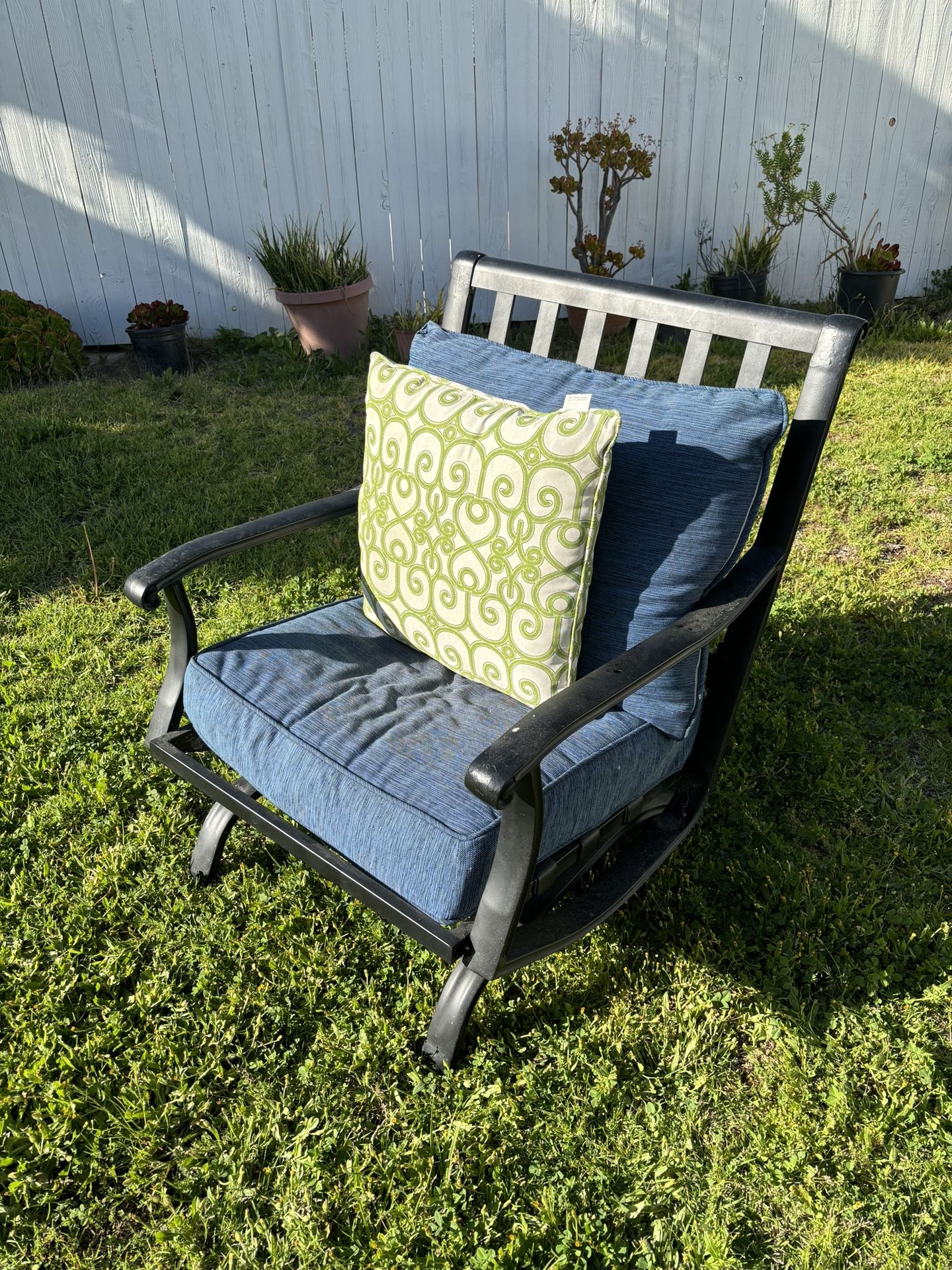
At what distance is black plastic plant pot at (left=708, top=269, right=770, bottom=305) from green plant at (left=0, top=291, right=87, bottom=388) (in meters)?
3.55

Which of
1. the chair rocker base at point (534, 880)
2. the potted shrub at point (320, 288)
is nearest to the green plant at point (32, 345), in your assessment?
the potted shrub at point (320, 288)

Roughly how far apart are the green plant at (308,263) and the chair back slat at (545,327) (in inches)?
122

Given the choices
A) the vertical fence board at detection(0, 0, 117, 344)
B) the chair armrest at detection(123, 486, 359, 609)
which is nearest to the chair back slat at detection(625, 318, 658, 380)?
the chair armrest at detection(123, 486, 359, 609)

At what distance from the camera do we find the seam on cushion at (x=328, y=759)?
53.9 inches

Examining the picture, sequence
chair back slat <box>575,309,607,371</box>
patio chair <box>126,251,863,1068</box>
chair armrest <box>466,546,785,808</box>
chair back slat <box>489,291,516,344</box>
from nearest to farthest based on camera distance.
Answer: chair armrest <box>466,546,785,808</box>, patio chair <box>126,251,863,1068</box>, chair back slat <box>575,309,607,371</box>, chair back slat <box>489,291,516,344</box>

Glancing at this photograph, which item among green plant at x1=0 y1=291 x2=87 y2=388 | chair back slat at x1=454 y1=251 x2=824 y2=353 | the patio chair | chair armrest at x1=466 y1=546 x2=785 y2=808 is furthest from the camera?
green plant at x1=0 y1=291 x2=87 y2=388

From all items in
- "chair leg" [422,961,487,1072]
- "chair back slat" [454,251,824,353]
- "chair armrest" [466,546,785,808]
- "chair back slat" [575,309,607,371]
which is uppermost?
"chair back slat" [454,251,824,353]

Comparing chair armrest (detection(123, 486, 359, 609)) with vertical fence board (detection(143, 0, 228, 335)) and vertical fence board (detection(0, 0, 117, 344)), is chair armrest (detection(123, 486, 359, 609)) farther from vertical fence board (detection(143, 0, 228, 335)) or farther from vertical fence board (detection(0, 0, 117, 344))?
vertical fence board (detection(0, 0, 117, 344))

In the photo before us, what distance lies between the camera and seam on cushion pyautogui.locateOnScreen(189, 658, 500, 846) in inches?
53.9

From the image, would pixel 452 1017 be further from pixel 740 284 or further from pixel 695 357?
pixel 740 284

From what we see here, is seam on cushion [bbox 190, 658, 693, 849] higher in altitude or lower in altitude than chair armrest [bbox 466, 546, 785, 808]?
lower

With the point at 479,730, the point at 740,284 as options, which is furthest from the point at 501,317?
the point at 740,284

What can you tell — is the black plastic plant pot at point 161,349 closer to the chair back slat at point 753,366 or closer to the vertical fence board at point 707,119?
the vertical fence board at point 707,119

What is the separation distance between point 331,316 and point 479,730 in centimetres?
379
